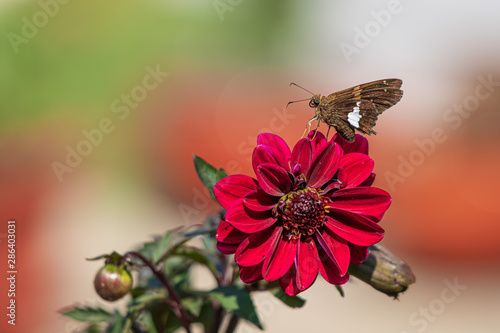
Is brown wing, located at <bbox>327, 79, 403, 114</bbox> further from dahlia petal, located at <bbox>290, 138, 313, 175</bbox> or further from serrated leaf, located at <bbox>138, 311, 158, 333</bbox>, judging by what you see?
serrated leaf, located at <bbox>138, 311, 158, 333</bbox>

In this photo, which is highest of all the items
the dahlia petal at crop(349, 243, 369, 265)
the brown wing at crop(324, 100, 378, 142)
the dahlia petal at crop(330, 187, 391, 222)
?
the brown wing at crop(324, 100, 378, 142)

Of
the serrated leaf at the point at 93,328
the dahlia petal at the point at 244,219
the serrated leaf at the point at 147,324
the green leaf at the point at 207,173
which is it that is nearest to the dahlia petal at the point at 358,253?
the dahlia petal at the point at 244,219

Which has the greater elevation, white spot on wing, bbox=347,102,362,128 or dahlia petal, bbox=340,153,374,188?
white spot on wing, bbox=347,102,362,128

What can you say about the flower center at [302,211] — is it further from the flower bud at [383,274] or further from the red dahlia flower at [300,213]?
the flower bud at [383,274]

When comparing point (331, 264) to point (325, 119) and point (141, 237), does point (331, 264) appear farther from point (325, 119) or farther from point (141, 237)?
point (141, 237)

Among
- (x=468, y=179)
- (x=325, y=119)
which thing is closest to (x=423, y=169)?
(x=468, y=179)

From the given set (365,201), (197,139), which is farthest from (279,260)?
(197,139)

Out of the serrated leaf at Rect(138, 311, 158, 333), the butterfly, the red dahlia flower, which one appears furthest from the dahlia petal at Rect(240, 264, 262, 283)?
the serrated leaf at Rect(138, 311, 158, 333)
